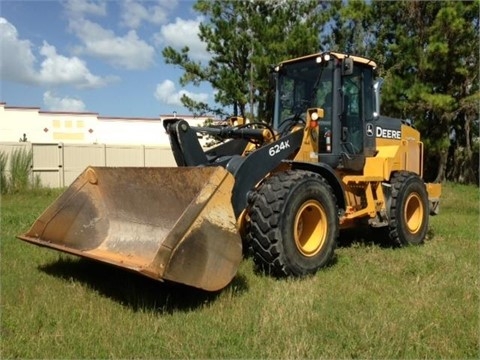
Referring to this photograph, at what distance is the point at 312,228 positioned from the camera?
5.80 m

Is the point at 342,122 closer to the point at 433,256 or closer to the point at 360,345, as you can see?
the point at 433,256

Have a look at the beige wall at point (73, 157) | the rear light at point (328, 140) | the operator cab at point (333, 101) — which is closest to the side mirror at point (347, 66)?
the operator cab at point (333, 101)

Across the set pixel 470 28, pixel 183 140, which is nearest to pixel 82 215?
pixel 183 140

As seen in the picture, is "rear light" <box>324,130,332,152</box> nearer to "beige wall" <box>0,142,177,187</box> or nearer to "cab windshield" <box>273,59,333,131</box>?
"cab windshield" <box>273,59,333,131</box>

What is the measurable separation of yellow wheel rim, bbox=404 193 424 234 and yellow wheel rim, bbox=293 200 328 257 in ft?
7.72

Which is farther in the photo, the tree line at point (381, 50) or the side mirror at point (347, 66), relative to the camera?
the tree line at point (381, 50)

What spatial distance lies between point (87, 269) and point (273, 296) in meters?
2.22

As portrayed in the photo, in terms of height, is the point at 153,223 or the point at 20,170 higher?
the point at 20,170

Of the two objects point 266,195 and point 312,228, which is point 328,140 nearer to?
point 312,228

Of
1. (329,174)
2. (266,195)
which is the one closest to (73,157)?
(329,174)

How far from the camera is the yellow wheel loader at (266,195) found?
4492 millimetres

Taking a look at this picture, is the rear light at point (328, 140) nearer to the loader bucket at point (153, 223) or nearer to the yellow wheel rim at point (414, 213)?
the yellow wheel rim at point (414, 213)

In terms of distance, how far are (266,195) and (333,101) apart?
200 centimetres

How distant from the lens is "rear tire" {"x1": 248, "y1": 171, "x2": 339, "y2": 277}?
5.11 metres
